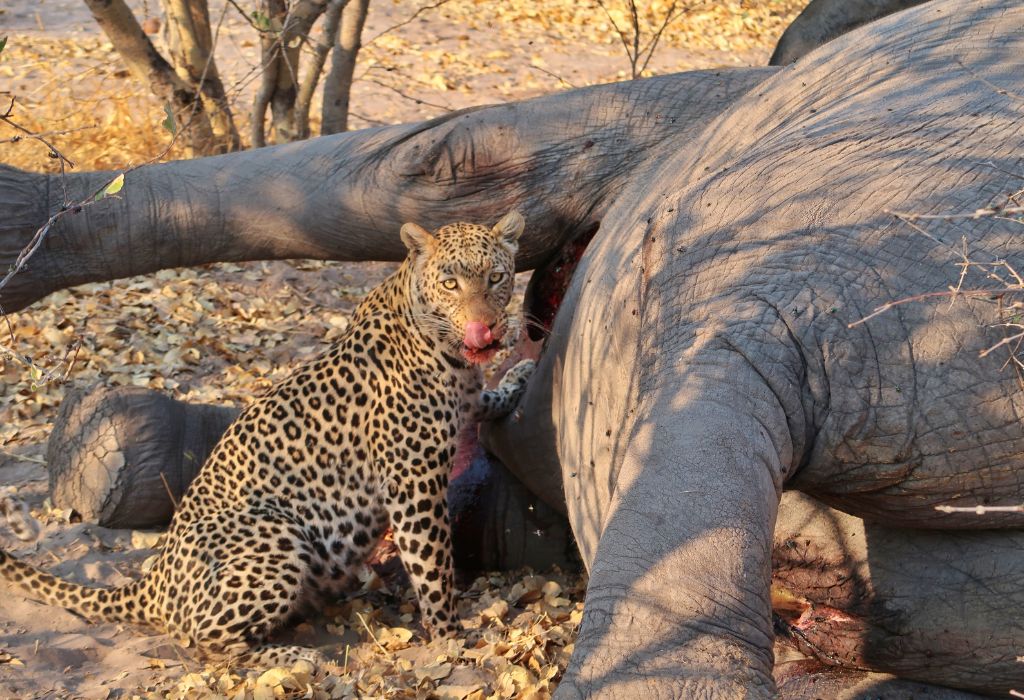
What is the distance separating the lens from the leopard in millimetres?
4879

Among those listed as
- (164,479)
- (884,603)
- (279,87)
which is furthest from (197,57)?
(884,603)

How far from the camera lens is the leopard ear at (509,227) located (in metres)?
5.07

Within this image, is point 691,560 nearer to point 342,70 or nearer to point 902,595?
point 902,595

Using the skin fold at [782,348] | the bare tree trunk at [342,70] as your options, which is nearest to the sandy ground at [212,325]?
the bare tree trunk at [342,70]

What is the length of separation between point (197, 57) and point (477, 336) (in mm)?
5225

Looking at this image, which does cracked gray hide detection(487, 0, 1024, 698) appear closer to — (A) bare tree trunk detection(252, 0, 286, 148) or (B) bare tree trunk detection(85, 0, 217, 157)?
(B) bare tree trunk detection(85, 0, 217, 157)

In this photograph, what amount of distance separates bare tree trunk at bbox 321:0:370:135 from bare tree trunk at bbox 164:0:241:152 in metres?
0.76

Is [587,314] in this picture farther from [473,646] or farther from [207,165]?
[207,165]

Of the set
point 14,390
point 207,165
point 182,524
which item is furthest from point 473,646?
point 14,390

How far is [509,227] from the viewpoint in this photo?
200 inches

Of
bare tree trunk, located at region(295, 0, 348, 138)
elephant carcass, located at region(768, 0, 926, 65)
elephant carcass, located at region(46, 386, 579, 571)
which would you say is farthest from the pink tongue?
bare tree trunk, located at region(295, 0, 348, 138)

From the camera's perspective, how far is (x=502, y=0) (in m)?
15.3

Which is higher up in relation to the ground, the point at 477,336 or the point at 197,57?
the point at 197,57

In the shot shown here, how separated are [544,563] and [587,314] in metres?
1.56
